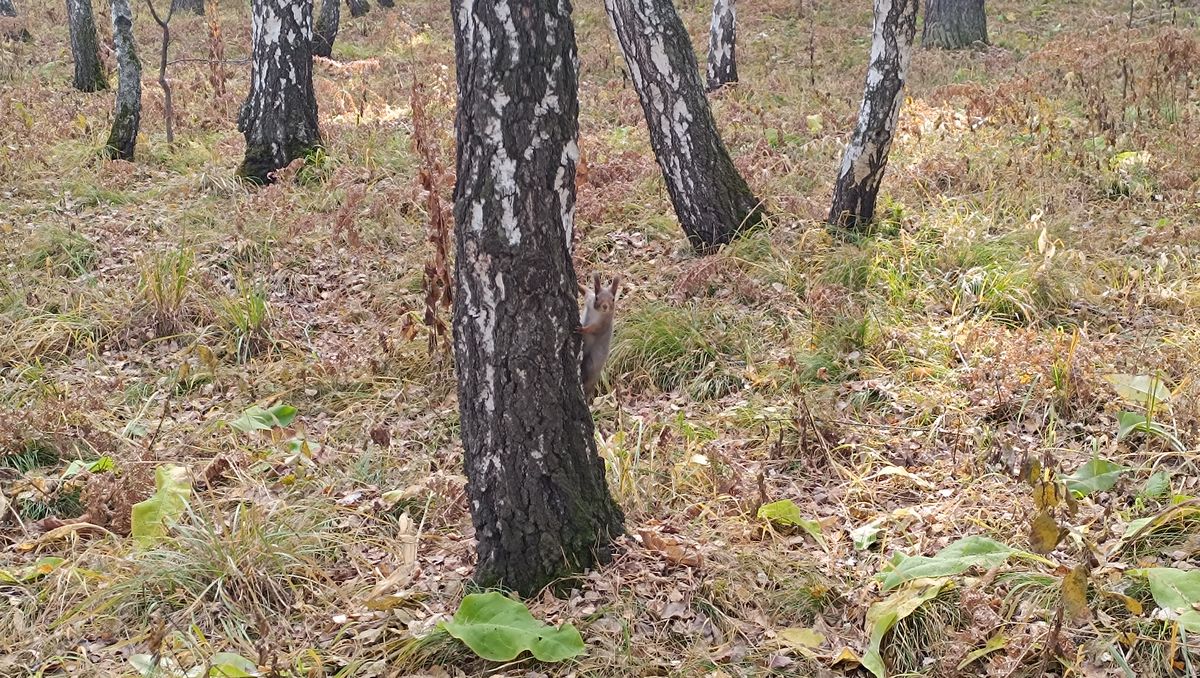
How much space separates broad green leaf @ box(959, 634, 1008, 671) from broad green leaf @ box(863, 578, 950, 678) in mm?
235

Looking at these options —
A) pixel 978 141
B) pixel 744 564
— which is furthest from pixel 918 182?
pixel 744 564

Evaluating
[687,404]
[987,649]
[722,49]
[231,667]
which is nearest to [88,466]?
[231,667]

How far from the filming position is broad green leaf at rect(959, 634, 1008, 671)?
3334 mm

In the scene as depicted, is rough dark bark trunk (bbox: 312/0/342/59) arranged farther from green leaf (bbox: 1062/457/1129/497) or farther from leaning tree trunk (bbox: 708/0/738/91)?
green leaf (bbox: 1062/457/1129/497)

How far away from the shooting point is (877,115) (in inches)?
277

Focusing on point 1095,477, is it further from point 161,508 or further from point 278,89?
point 278,89

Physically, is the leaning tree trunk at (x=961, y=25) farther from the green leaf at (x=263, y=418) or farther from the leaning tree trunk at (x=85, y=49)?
the green leaf at (x=263, y=418)

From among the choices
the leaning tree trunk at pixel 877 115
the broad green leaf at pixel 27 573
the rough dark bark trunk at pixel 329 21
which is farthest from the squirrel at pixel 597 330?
the rough dark bark trunk at pixel 329 21

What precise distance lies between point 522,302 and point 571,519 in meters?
0.90

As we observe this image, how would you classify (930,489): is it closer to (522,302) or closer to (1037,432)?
(1037,432)

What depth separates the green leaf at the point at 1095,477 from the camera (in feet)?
13.9

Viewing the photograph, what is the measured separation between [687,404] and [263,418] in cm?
242

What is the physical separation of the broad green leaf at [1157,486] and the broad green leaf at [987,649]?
1.23m

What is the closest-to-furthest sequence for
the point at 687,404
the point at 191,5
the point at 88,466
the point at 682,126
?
the point at 88,466
the point at 687,404
the point at 682,126
the point at 191,5
